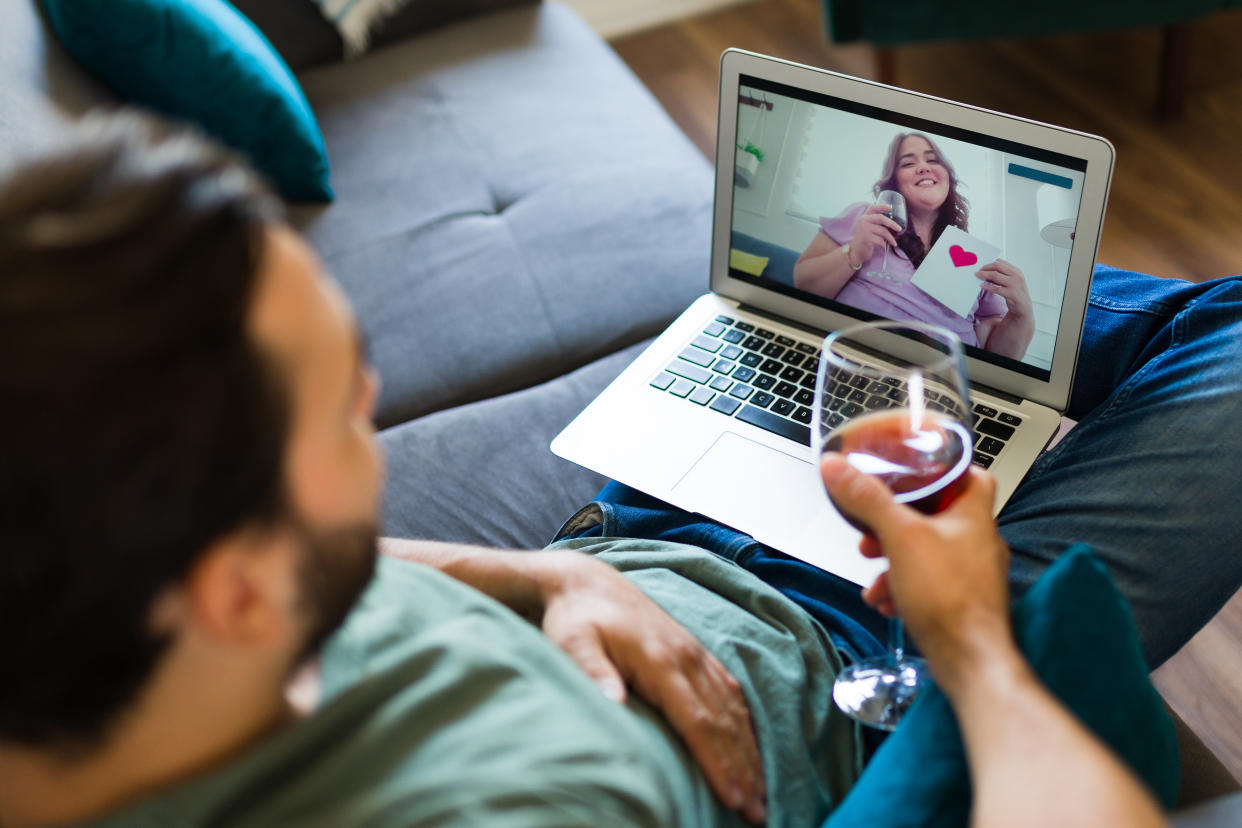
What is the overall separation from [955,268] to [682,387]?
1.15 feet

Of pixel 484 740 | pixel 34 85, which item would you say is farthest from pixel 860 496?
pixel 34 85

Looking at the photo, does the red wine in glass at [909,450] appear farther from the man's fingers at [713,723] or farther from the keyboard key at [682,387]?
the keyboard key at [682,387]

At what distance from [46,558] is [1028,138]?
95 centimetres

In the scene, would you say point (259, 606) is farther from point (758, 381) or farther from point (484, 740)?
point (758, 381)

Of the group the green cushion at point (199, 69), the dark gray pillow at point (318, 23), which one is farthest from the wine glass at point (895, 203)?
the dark gray pillow at point (318, 23)

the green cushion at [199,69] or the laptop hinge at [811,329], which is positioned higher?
the green cushion at [199,69]

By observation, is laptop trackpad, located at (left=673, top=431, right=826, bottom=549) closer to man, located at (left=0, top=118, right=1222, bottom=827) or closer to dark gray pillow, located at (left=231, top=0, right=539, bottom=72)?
man, located at (left=0, top=118, right=1222, bottom=827)

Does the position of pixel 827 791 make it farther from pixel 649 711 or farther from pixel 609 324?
pixel 609 324

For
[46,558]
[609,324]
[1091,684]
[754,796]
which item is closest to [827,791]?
[754,796]

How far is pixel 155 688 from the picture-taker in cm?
64

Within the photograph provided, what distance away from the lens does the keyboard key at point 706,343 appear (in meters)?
1.38

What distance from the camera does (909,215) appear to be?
1.19 m

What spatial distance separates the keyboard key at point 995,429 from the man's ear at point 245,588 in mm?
815

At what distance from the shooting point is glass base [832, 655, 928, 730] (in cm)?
95
